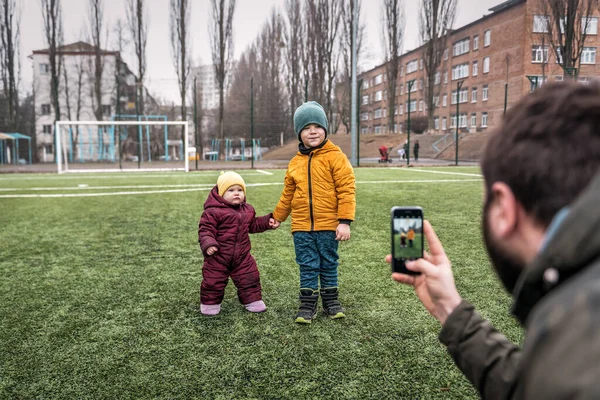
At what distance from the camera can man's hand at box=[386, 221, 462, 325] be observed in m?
1.11

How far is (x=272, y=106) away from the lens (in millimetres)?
37375

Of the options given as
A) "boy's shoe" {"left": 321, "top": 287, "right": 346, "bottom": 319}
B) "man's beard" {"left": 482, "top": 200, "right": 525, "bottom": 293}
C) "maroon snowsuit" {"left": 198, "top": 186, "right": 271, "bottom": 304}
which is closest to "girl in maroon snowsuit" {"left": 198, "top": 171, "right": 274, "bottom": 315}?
"maroon snowsuit" {"left": 198, "top": 186, "right": 271, "bottom": 304}

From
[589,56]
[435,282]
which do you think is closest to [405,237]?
Result: [435,282]

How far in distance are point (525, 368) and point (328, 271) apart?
2592mm

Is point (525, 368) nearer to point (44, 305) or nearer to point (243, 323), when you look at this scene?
point (243, 323)

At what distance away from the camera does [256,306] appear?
10.3 ft

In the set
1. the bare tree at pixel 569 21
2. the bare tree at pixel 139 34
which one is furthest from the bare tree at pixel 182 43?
the bare tree at pixel 569 21

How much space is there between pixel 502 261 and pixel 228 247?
2555 millimetres

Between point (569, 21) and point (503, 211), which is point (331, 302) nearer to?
point (503, 211)

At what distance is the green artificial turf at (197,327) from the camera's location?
84.0 inches

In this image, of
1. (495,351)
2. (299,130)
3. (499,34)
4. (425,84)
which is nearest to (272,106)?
(425,84)

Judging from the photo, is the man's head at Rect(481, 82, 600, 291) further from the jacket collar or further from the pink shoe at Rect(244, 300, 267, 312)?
the pink shoe at Rect(244, 300, 267, 312)

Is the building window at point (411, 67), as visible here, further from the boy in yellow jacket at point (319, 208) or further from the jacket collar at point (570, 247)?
the jacket collar at point (570, 247)

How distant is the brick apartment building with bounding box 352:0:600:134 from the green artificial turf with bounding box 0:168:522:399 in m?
29.1
